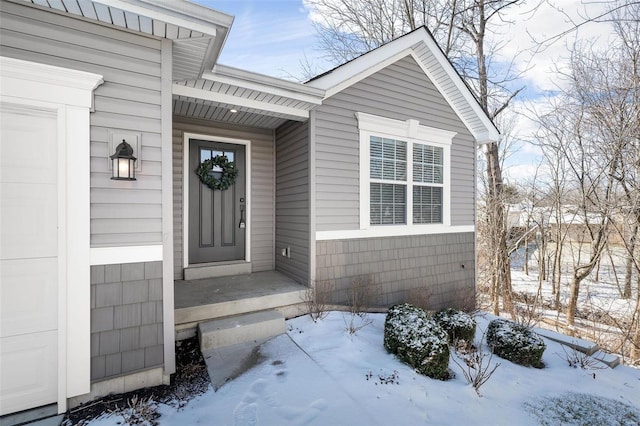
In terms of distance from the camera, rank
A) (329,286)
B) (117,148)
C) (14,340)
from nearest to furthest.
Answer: (14,340) → (117,148) → (329,286)

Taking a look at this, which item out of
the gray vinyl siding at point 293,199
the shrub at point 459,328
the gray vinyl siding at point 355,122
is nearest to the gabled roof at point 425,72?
the gray vinyl siding at point 355,122

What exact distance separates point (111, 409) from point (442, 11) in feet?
41.9

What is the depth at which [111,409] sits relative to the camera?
7.64 feet

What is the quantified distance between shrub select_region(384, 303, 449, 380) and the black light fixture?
302 cm

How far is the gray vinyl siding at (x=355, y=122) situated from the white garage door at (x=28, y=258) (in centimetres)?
292

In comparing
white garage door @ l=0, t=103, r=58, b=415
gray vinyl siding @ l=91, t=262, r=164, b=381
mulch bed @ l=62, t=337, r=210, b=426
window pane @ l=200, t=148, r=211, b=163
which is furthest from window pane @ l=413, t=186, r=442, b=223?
white garage door @ l=0, t=103, r=58, b=415

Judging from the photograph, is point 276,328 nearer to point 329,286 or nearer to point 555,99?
point 329,286

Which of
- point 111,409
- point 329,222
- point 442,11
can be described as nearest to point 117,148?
point 111,409

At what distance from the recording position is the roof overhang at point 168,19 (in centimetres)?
229

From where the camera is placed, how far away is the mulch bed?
2.25 meters

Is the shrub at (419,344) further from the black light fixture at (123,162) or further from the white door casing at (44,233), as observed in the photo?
the black light fixture at (123,162)

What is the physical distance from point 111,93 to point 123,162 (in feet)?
2.00

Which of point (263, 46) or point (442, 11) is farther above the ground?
point (442, 11)

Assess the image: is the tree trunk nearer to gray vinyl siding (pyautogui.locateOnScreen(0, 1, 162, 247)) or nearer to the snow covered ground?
the snow covered ground
